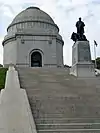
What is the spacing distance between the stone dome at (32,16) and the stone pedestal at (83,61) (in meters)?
21.1

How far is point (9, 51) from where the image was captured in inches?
1574

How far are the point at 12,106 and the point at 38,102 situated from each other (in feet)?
6.73

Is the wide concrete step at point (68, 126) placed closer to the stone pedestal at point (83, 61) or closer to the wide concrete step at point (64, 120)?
the wide concrete step at point (64, 120)

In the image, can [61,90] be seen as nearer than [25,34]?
Yes

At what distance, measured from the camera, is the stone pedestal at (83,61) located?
19.6 meters

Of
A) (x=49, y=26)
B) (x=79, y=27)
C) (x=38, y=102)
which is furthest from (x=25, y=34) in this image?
(x=38, y=102)

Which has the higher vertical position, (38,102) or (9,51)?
(9,51)

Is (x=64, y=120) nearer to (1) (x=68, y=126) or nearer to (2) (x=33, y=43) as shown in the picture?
(1) (x=68, y=126)

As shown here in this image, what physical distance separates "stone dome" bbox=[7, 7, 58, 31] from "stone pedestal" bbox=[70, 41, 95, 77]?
21.1 metres

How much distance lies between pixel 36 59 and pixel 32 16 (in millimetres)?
6632

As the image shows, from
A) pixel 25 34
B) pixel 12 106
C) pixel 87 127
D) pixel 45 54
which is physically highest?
pixel 25 34

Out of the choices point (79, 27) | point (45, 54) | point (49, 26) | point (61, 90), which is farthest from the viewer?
point (49, 26)

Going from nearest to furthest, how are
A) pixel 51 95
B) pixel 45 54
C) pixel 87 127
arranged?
1. pixel 87 127
2. pixel 51 95
3. pixel 45 54

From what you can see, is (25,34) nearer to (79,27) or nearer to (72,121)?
(79,27)
